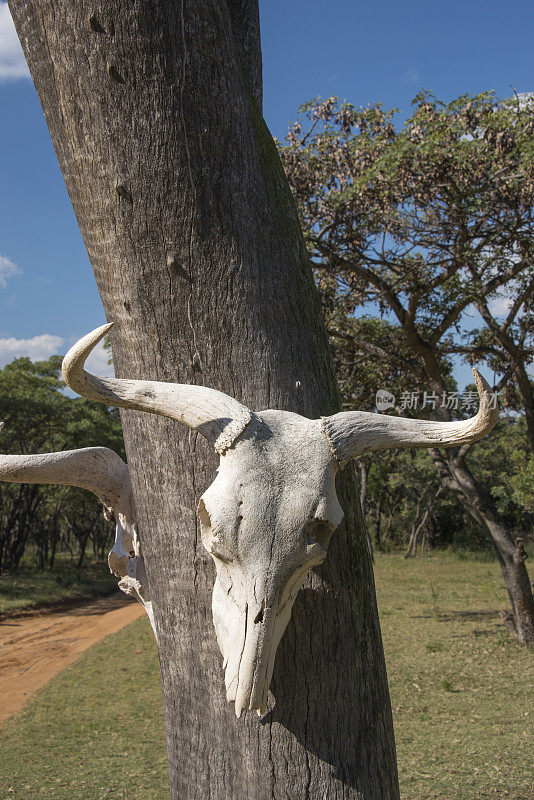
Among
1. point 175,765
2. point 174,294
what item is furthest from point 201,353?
point 175,765

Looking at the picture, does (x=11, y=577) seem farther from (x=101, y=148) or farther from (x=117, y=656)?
(x=101, y=148)

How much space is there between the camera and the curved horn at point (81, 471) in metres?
2.54

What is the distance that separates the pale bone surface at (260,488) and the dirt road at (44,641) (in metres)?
8.79

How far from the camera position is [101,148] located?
97.3 inches

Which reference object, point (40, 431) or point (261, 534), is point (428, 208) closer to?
point (261, 534)

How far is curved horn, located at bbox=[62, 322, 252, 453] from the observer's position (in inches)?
77.4

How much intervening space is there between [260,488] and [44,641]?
1419cm

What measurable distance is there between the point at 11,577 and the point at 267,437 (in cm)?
2328

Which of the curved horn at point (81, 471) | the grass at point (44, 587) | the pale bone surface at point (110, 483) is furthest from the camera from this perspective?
the grass at point (44, 587)

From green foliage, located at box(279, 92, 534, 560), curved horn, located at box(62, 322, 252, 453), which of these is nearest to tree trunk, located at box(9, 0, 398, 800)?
curved horn, located at box(62, 322, 252, 453)

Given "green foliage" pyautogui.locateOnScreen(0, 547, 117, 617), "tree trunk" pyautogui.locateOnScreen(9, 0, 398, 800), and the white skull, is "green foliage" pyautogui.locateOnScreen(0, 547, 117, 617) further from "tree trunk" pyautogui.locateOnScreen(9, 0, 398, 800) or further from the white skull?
the white skull

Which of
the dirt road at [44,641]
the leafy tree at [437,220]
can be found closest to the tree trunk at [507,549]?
the leafy tree at [437,220]

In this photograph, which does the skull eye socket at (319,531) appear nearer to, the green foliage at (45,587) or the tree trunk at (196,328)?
the tree trunk at (196,328)

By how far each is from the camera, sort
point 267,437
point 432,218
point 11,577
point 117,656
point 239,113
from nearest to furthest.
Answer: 1. point 267,437
2. point 239,113
3. point 432,218
4. point 117,656
5. point 11,577
